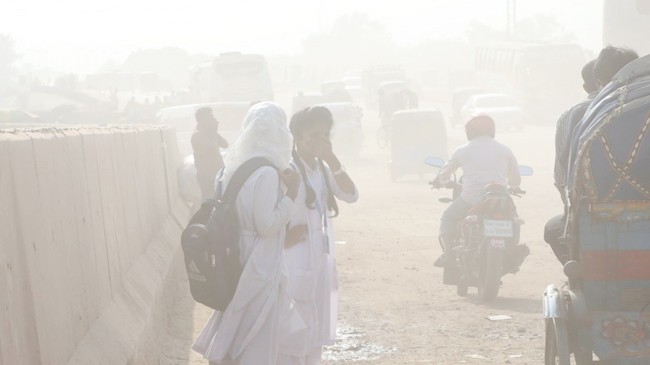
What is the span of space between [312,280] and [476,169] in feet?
17.3

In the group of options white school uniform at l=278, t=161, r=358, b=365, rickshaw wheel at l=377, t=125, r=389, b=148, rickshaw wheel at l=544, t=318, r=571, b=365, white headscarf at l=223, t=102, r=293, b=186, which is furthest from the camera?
rickshaw wheel at l=377, t=125, r=389, b=148

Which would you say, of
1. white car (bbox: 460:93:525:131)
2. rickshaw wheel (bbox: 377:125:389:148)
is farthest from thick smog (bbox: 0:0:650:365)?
white car (bbox: 460:93:525:131)

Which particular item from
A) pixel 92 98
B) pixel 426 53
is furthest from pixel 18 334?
pixel 426 53

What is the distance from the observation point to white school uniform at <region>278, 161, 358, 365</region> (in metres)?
6.25

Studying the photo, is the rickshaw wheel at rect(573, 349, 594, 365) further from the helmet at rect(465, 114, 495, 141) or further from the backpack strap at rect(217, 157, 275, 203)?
the helmet at rect(465, 114, 495, 141)

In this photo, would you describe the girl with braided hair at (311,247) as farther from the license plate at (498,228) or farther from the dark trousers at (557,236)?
the license plate at (498,228)

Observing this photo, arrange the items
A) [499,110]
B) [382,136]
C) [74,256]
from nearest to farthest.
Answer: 1. [74,256]
2. [382,136]
3. [499,110]

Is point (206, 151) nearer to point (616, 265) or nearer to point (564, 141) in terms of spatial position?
point (564, 141)

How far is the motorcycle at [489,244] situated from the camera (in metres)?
10.9

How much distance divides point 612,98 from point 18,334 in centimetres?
280

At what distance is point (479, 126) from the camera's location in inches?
455

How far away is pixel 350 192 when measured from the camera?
7.10 metres

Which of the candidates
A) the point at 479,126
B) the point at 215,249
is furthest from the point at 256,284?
the point at 479,126

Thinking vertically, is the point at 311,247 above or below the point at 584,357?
above
